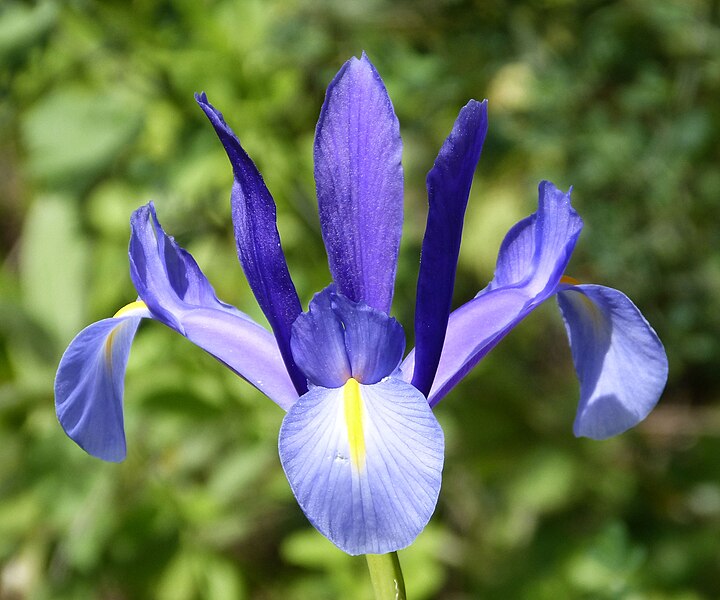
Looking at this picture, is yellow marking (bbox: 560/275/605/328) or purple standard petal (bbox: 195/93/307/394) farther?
yellow marking (bbox: 560/275/605/328)

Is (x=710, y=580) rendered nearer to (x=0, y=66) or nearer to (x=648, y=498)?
(x=648, y=498)

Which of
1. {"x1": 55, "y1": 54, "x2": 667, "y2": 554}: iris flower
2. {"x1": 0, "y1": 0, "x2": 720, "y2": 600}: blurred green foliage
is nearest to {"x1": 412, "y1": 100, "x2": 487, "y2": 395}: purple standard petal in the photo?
{"x1": 55, "y1": 54, "x2": 667, "y2": 554}: iris flower

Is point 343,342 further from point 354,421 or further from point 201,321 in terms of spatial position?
point 201,321

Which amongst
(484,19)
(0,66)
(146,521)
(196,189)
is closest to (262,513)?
(146,521)

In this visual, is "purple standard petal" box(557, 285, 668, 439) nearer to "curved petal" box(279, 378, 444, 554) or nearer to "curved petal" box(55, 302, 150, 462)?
"curved petal" box(279, 378, 444, 554)

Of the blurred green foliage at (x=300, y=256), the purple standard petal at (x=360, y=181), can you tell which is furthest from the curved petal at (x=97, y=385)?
the blurred green foliage at (x=300, y=256)

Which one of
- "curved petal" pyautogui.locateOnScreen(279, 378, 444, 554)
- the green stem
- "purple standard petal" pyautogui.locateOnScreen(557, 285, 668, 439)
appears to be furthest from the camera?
"purple standard petal" pyautogui.locateOnScreen(557, 285, 668, 439)

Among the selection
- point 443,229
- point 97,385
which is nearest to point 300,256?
point 97,385

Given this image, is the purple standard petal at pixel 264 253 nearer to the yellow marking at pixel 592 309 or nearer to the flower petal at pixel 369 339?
the flower petal at pixel 369 339
